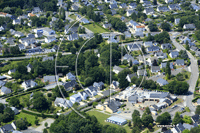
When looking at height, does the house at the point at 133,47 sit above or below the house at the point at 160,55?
above

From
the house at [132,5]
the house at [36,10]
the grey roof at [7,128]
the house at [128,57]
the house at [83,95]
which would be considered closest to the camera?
the grey roof at [7,128]

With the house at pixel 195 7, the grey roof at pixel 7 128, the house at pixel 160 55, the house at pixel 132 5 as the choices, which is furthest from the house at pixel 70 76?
the house at pixel 195 7

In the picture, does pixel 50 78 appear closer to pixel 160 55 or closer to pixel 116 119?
pixel 116 119

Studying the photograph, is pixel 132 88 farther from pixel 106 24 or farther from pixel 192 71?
pixel 106 24

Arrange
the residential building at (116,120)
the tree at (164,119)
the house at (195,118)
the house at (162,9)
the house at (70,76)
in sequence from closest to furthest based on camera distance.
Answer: the tree at (164,119)
the house at (195,118)
the residential building at (116,120)
the house at (70,76)
the house at (162,9)

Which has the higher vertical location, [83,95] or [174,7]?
[174,7]

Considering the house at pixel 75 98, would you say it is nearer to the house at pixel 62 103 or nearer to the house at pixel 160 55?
the house at pixel 62 103

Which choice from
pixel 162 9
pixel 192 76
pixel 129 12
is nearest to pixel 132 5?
pixel 129 12

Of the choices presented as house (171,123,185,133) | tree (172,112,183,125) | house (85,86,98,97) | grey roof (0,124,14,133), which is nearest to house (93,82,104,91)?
house (85,86,98,97)

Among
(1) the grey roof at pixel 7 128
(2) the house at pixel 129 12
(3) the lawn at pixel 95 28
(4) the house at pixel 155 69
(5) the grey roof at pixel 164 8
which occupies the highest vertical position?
(5) the grey roof at pixel 164 8

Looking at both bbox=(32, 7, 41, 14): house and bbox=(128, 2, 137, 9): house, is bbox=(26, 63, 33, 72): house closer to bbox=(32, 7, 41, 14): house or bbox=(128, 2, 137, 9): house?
bbox=(32, 7, 41, 14): house

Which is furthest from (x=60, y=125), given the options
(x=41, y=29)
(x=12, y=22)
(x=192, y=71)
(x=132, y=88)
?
(x=12, y=22)
